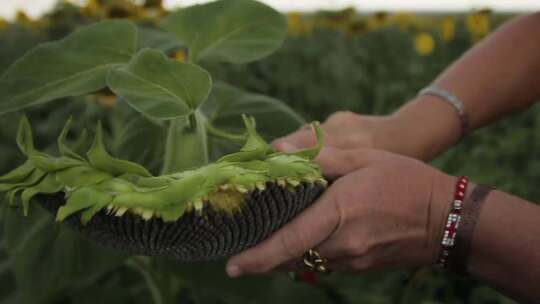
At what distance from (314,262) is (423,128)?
0.30m

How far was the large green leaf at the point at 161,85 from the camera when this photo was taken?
53cm

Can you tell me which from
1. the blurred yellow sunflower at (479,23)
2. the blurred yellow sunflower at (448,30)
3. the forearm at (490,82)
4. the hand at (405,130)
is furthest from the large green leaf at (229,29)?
the blurred yellow sunflower at (448,30)

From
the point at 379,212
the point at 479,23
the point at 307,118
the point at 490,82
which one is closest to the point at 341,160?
the point at 379,212

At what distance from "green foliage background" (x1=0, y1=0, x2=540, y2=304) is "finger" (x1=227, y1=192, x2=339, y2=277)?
12 cm

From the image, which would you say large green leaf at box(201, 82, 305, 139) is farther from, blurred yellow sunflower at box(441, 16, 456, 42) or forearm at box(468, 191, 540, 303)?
blurred yellow sunflower at box(441, 16, 456, 42)

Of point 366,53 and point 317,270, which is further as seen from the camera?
point 366,53

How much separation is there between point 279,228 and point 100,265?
23 centimetres

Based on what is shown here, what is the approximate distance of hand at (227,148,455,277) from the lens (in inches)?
28.4

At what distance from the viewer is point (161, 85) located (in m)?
0.54

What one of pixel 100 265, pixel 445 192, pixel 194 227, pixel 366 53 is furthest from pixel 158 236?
pixel 366 53

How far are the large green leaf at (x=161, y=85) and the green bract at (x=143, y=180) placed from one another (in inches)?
2.0

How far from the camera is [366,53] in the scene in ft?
8.31

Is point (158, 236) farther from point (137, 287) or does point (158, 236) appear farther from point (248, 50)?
point (137, 287)

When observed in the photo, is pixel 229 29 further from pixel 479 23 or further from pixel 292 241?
pixel 479 23
